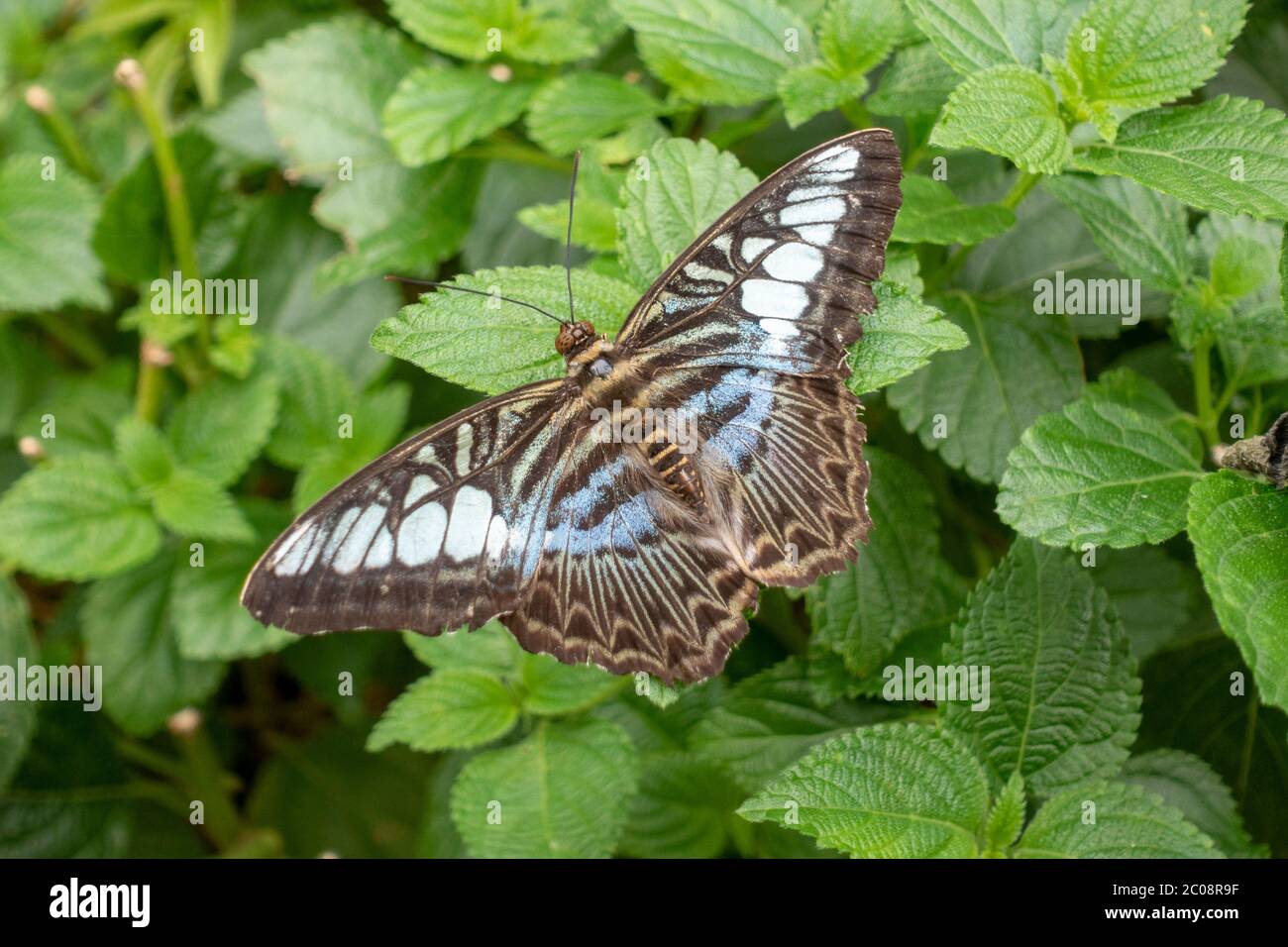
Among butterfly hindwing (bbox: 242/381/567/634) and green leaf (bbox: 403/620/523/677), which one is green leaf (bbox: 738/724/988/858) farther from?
green leaf (bbox: 403/620/523/677)

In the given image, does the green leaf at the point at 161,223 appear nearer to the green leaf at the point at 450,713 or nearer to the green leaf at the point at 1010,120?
the green leaf at the point at 450,713

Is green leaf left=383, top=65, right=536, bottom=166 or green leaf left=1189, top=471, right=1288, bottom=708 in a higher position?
green leaf left=383, top=65, right=536, bottom=166

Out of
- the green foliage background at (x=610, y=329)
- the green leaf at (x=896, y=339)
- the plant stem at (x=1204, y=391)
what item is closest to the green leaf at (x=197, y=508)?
the green foliage background at (x=610, y=329)

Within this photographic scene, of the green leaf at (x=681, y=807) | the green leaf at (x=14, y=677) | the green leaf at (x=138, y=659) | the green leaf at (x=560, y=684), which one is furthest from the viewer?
the green leaf at (x=138, y=659)

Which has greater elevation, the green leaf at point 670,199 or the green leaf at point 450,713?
the green leaf at point 670,199

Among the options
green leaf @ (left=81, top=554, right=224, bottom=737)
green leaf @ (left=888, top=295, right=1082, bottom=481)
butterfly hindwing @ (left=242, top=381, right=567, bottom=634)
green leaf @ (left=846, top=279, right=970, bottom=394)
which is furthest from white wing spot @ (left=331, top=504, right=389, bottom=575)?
green leaf @ (left=81, top=554, right=224, bottom=737)
